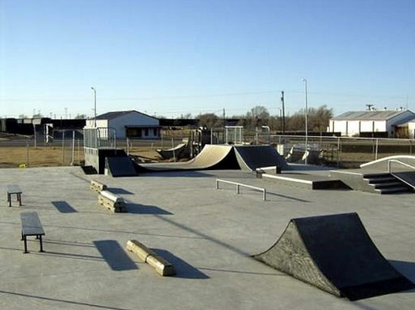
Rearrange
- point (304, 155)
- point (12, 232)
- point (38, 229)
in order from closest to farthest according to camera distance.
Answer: point (38, 229)
point (12, 232)
point (304, 155)

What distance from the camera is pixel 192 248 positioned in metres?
8.55

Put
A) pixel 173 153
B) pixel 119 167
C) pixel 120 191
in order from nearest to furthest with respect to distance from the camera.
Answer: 1. pixel 120 191
2. pixel 119 167
3. pixel 173 153

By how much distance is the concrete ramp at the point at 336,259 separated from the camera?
636 cm

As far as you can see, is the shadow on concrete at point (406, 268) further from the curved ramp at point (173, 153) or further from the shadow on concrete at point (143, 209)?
the curved ramp at point (173, 153)

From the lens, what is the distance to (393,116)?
89.1 metres

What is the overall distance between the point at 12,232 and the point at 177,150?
2433 cm

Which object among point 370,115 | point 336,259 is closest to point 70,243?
point 336,259

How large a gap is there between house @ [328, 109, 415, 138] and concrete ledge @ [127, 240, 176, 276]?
268 ft

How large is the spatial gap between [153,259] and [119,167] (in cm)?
1496

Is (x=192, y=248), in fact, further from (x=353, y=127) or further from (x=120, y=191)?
(x=353, y=127)

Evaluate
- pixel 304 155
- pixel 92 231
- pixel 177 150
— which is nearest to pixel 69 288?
pixel 92 231

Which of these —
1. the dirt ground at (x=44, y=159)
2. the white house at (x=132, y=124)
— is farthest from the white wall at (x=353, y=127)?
the dirt ground at (x=44, y=159)

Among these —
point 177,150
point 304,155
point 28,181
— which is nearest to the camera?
point 28,181

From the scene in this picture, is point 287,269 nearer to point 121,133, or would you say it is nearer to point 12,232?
point 12,232
